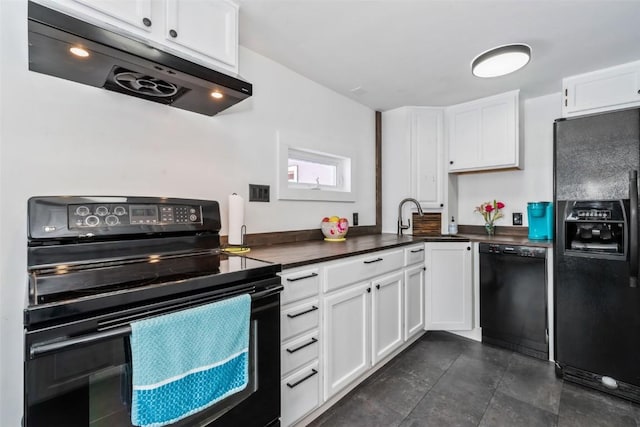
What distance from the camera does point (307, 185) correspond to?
8.02 feet

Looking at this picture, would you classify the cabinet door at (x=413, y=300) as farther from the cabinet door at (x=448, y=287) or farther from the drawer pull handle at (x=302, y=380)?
the drawer pull handle at (x=302, y=380)

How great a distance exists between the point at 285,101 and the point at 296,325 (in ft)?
5.11

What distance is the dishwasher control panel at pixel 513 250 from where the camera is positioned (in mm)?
2193

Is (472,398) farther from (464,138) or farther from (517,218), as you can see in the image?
(464,138)

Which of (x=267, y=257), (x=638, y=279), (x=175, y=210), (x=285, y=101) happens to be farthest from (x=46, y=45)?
(x=638, y=279)

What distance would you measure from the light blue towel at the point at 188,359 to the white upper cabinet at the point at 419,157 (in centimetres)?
228

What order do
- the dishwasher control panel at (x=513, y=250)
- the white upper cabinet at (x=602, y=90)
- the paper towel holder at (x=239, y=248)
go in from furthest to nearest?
1. the dishwasher control panel at (x=513, y=250)
2. the white upper cabinet at (x=602, y=90)
3. the paper towel holder at (x=239, y=248)

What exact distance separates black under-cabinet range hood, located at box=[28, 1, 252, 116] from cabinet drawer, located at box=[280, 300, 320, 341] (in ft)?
3.50

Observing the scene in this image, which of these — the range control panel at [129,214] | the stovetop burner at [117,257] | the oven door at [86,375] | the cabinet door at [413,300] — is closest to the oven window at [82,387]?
the oven door at [86,375]

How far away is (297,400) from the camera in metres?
1.43

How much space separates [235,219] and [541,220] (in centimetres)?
252

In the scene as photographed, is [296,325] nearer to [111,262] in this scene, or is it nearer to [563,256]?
[111,262]

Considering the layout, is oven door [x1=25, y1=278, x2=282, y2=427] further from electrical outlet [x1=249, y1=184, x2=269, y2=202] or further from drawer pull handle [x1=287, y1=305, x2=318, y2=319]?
electrical outlet [x1=249, y1=184, x2=269, y2=202]

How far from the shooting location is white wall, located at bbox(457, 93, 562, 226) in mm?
2666
